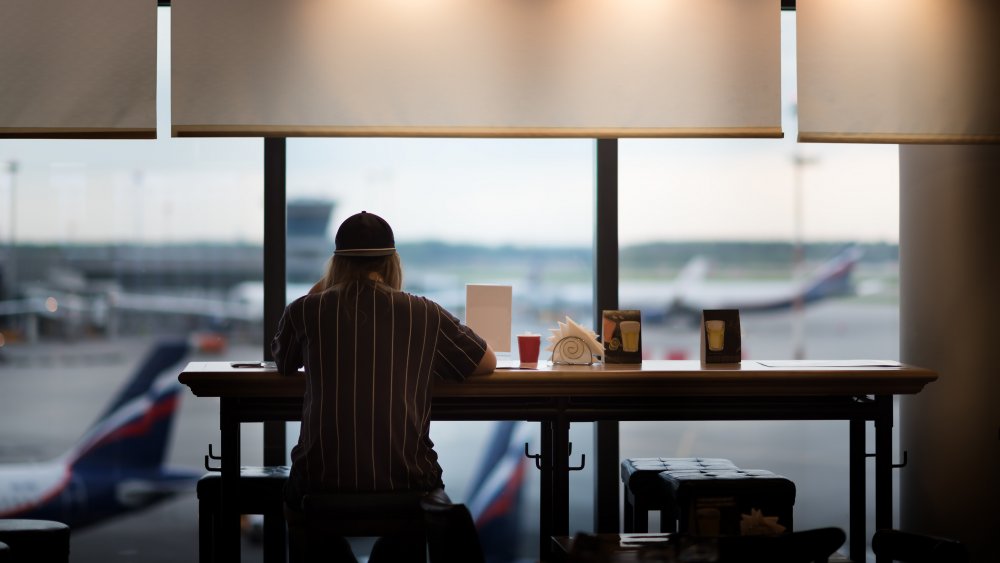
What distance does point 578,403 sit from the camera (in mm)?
3049

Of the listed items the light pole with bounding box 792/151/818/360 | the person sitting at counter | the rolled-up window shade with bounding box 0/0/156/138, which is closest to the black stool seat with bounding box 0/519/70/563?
the person sitting at counter

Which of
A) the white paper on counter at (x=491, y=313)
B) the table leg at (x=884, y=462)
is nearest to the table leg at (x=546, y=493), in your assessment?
the white paper on counter at (x=491, y=313)

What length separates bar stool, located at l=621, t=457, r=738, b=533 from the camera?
297cm

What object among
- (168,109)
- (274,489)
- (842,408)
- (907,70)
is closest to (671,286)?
(842,408)

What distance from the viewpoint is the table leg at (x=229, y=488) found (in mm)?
2863

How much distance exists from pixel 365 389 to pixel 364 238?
1.41 feet

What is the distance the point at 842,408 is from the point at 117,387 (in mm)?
2612

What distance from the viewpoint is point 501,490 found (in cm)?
375

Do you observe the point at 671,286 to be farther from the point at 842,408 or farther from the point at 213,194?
the point at 213,194

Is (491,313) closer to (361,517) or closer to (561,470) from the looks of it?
(561,470)

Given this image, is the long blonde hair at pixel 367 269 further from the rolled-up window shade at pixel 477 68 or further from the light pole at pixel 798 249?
the light pole at pixel 798 249

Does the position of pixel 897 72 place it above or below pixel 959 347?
above

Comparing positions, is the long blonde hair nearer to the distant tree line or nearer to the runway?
the distant tree line

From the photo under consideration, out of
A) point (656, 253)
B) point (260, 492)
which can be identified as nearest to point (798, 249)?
point (656, 253)
